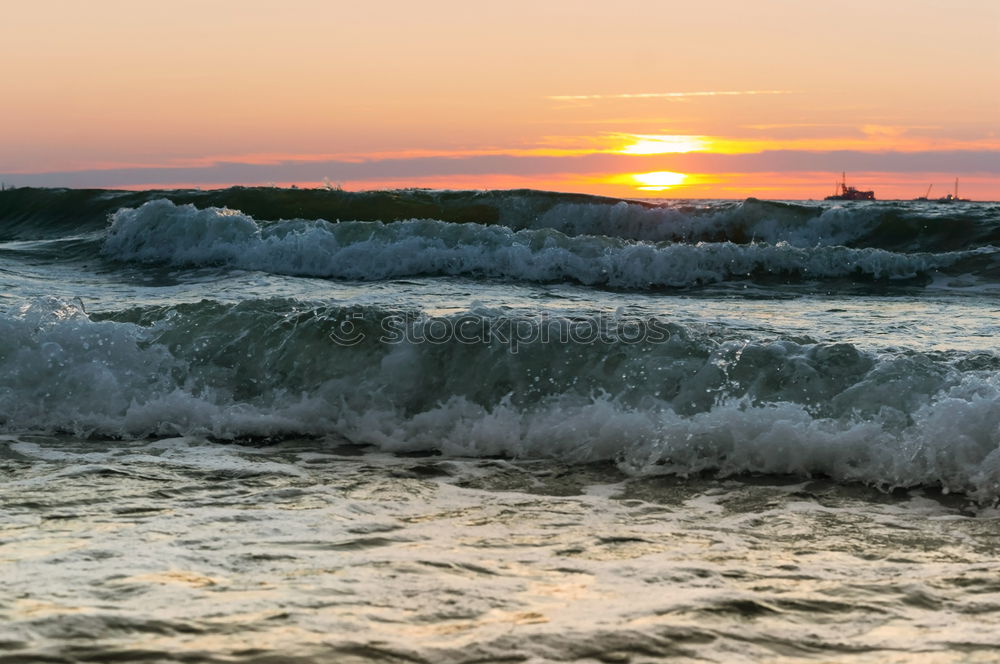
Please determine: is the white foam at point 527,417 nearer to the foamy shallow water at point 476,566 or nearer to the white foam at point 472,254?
the foamy shallow water at point 476,566

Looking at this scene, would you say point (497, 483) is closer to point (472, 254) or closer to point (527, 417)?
point (527, 417)

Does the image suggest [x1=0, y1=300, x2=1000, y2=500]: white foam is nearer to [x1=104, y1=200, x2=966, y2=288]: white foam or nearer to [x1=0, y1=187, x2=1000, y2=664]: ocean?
[x1=0, y1=187, x2=1000, y2=664]: ocean

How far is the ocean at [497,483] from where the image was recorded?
3.07 m

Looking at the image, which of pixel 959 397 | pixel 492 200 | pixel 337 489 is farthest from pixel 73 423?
pixel 492 200

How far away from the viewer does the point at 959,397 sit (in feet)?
18.4

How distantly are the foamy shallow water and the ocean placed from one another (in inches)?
0.6

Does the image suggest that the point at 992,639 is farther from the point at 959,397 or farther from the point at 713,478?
the point at 959,397

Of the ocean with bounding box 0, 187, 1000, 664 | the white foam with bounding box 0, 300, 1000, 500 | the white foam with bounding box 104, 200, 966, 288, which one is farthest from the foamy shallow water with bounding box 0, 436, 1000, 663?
the white foam with bounding box 104, 200, 966, 288

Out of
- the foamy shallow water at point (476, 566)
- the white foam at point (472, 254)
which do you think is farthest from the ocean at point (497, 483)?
the white foam at point (472, 254)

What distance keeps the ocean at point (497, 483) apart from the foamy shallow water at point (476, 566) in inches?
0.6

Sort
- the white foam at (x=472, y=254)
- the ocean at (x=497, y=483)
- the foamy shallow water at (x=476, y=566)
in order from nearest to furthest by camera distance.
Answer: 1. the foamy shallow water at (x=476, y=566)
2. the ocean at (x=497, y=483)
3. the white foam at (x=472, y=254)

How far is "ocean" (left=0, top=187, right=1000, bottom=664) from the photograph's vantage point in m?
3.07

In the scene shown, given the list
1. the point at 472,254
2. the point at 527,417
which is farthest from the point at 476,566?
the point at 472,254

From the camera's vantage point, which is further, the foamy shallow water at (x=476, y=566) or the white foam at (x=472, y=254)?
the white foam at (x=472, y=254)
